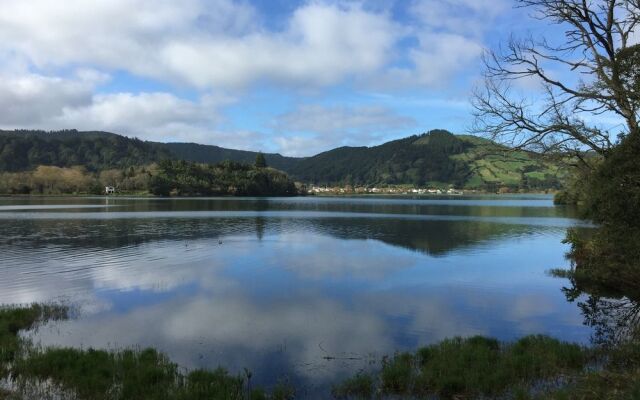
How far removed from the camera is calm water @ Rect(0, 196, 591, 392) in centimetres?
1510

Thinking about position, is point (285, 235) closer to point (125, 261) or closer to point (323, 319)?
point (125, 261)

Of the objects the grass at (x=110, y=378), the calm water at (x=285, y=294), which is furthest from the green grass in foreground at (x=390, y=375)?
the calm water at (x=285, y=294)

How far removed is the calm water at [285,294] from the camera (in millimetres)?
15102

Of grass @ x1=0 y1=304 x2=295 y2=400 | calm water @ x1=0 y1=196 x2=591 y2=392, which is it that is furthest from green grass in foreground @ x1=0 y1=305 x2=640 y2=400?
calm water @ x1=0 y1=196 x2=591 y2=392

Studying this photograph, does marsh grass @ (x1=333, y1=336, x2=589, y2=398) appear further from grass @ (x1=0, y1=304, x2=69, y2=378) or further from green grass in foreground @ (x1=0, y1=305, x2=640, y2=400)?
grass @ (x1=0, y1=304, x2=69, y2=378)

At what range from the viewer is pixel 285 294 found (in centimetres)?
2339

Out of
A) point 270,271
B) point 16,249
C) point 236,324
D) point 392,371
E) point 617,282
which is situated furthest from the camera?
point 16,249

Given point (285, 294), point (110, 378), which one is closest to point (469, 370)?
point (110, 378)

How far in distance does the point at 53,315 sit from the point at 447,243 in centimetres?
3704

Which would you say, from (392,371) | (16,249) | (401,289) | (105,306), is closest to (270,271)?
(401,289)

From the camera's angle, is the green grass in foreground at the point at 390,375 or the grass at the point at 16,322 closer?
the green grass in foreground at the point at 390,375

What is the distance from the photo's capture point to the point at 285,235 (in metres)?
54.1

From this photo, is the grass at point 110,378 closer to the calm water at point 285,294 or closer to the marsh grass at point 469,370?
the calm water at point 285,294

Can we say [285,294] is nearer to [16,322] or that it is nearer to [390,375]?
[16,322]
